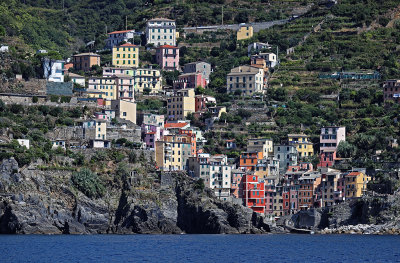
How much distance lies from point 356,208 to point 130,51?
4130cm

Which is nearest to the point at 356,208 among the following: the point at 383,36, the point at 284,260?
the point at 284,260

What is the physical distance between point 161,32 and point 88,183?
158ft

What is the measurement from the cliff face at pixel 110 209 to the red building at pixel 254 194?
3.97m

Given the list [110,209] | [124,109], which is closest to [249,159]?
[124,109]

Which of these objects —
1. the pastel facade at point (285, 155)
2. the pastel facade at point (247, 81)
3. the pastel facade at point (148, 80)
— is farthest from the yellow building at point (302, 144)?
the pastel facade at point (148, 80)

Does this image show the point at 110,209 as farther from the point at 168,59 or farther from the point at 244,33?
the point at 244,33

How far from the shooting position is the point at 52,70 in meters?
124

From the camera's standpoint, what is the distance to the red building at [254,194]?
112 meters

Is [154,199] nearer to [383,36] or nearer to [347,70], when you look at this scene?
[347,70]

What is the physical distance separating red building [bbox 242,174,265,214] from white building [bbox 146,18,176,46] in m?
38.2

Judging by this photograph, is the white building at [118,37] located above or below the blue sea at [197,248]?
above

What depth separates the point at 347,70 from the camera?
445 ft

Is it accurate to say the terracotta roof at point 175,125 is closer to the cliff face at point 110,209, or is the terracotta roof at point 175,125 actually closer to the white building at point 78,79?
the white building at point 78,79

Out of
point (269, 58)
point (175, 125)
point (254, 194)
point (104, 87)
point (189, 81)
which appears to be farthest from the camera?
point (269, 58)
